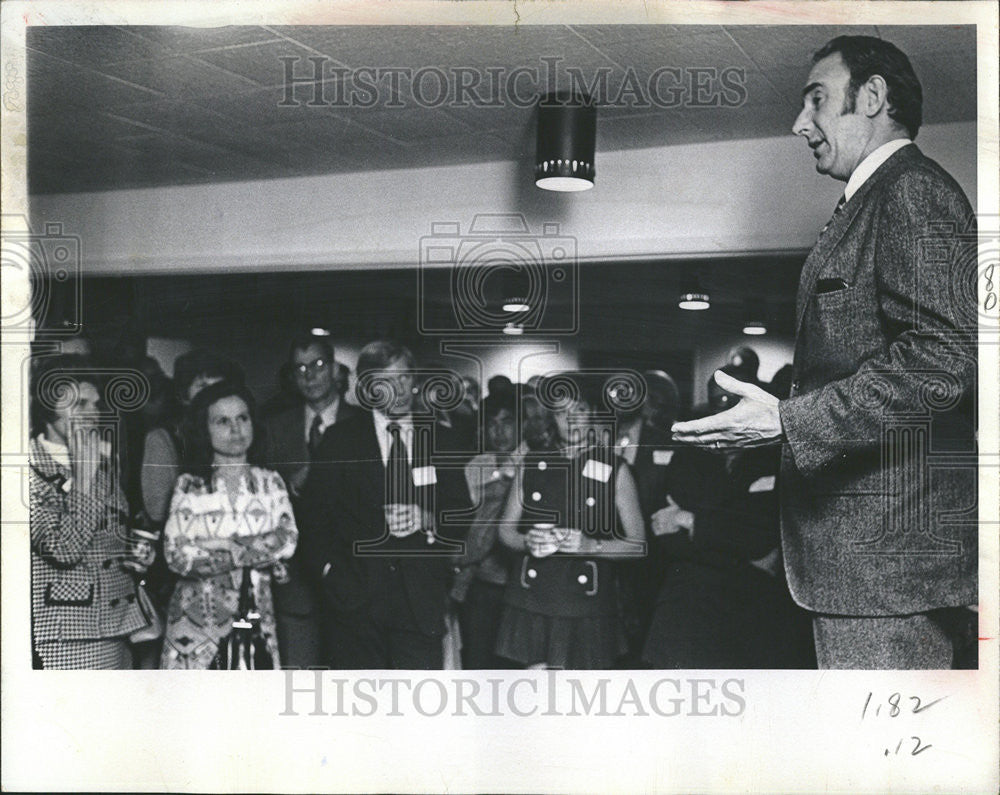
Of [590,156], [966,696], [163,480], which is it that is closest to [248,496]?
[163,480]

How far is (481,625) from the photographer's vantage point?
2797 mm

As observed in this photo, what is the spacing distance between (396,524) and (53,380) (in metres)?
1.02

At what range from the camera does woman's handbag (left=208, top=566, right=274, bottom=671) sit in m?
2.80

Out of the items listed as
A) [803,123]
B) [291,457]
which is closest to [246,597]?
[291,457]

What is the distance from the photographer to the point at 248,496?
280cm

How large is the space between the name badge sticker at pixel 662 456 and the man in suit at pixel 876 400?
76 mm

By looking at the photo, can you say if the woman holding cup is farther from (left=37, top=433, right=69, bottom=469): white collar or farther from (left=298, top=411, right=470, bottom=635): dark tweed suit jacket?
(left=37, top=433, right=69, bottom=469): white collar

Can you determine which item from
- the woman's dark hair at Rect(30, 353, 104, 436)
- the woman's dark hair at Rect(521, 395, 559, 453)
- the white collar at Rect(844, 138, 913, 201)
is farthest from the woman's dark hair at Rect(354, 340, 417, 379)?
the white collar at Rect(844, 138, 913, 201)

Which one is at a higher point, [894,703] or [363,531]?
[363,531]

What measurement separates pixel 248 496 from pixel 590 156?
1295 millimetres

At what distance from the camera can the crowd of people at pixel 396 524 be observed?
2.77 meters

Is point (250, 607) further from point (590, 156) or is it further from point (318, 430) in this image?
point (590, 156)

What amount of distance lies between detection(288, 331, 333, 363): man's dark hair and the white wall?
0.64 feet

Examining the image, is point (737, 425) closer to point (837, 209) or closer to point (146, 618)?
point (837, 209)
